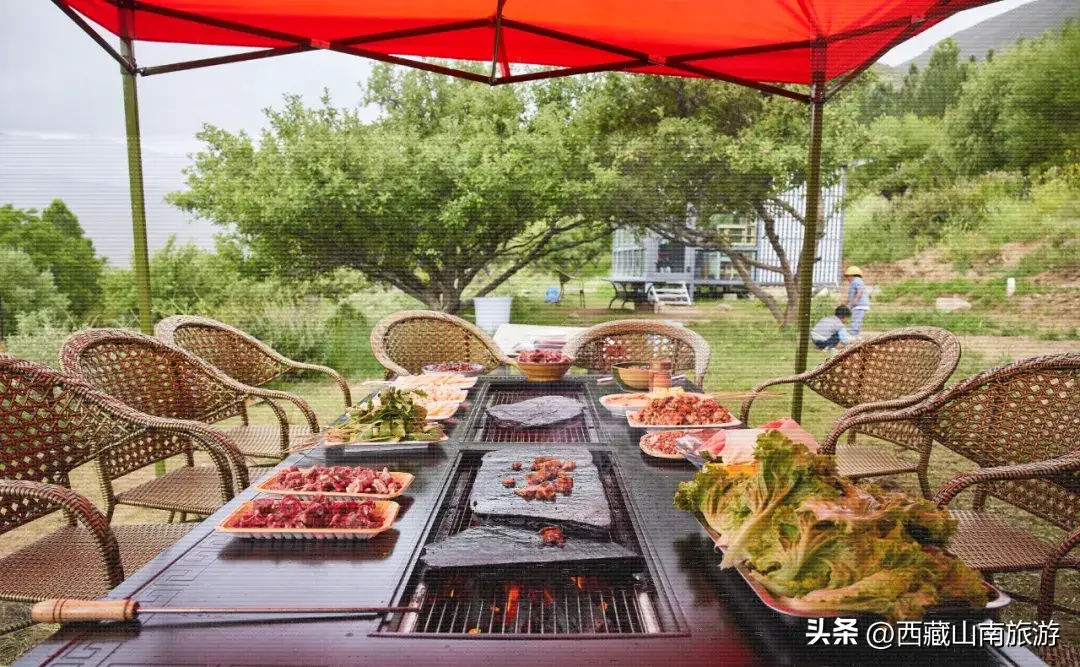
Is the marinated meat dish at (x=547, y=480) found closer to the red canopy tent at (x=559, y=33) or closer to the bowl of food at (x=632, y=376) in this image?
the bowl of food at (x=632, y=376)

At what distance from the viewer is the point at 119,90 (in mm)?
2381

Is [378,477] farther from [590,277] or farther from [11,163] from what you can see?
[590,277]

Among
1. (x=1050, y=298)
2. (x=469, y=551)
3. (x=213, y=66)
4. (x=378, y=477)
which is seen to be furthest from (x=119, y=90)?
(x=1050, y=298)

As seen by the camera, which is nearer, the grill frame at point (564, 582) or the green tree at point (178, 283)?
the grill frame at point (564, 582)

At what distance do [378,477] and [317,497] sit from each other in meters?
0.11

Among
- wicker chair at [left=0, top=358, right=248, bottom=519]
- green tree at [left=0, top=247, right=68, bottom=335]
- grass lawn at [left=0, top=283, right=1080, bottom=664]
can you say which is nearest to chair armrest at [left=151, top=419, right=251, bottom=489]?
wicker chair at [left=0, top=358, right=248, bottom=519]

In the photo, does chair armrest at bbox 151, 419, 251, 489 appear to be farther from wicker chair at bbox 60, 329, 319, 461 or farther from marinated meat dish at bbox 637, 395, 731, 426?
marinated meat dish at bbox 637, 395, 731, 426

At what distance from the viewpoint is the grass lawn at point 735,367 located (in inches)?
80.4

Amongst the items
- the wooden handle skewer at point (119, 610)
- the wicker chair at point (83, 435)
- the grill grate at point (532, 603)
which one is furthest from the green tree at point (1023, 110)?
the wicker chair at point (83, 435)

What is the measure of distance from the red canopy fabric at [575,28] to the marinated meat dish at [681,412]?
1209mm

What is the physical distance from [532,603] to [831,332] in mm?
2570

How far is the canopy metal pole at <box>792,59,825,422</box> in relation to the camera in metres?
2.28

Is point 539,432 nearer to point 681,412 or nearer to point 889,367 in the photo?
point 681,412

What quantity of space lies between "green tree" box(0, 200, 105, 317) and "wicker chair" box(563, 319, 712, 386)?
7.55 feet
